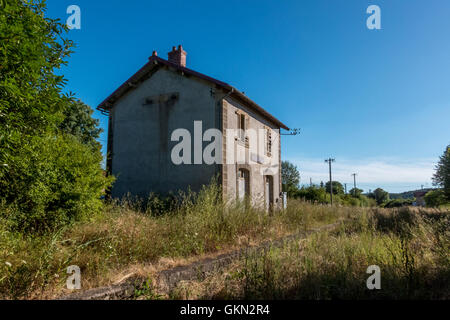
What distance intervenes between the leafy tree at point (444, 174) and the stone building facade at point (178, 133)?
15488mm

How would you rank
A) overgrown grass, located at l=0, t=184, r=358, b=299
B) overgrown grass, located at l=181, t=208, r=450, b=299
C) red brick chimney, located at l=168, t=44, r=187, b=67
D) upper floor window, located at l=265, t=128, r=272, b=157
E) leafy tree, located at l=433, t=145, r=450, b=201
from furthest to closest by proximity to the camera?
leafy tree, located at l=433, t=145, r=450, b=201 < upper floor window, located at l=265, t=128, r=272, b=157 < red brick chimney, located at l=168, t=44, r=187, b=67 < overgrown grass, located at l=181, t=208, r=450, b=299 < overgrown grass, located at l=0, t=184, r=358, b=299

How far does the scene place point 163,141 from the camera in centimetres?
1045

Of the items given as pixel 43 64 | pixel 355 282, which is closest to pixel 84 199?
pixel 43 64

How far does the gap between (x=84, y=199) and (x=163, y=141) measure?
220 inches

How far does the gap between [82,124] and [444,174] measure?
28.8 meters

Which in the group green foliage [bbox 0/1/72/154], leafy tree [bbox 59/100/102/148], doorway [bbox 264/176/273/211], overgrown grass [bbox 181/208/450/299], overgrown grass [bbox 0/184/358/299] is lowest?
overgrown grass [bbox 181/208/450/299]

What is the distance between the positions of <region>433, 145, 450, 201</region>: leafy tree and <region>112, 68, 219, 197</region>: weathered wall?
1852 cm

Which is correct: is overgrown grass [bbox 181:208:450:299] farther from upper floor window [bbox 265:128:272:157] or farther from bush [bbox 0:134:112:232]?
upper floor window [bbox 265:128:272:157]

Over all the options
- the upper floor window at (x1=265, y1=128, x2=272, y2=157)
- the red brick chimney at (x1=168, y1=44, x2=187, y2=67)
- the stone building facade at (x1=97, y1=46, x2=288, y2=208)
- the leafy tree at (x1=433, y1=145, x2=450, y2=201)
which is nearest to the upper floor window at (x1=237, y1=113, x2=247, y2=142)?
the stone building facade at (x1=97, y1=46, x2=288, y2=208)

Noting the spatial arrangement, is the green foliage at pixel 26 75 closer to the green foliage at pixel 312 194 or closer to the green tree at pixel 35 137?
the green tree at pixel 35 137

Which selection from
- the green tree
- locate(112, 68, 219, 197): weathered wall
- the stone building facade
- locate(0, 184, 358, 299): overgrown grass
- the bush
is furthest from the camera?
locate(112, 68, 219, 197): weathered wall

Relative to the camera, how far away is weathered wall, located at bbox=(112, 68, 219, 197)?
9.96 meters

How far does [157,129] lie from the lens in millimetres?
10672

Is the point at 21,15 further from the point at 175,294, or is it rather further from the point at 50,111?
the point at 175,294
